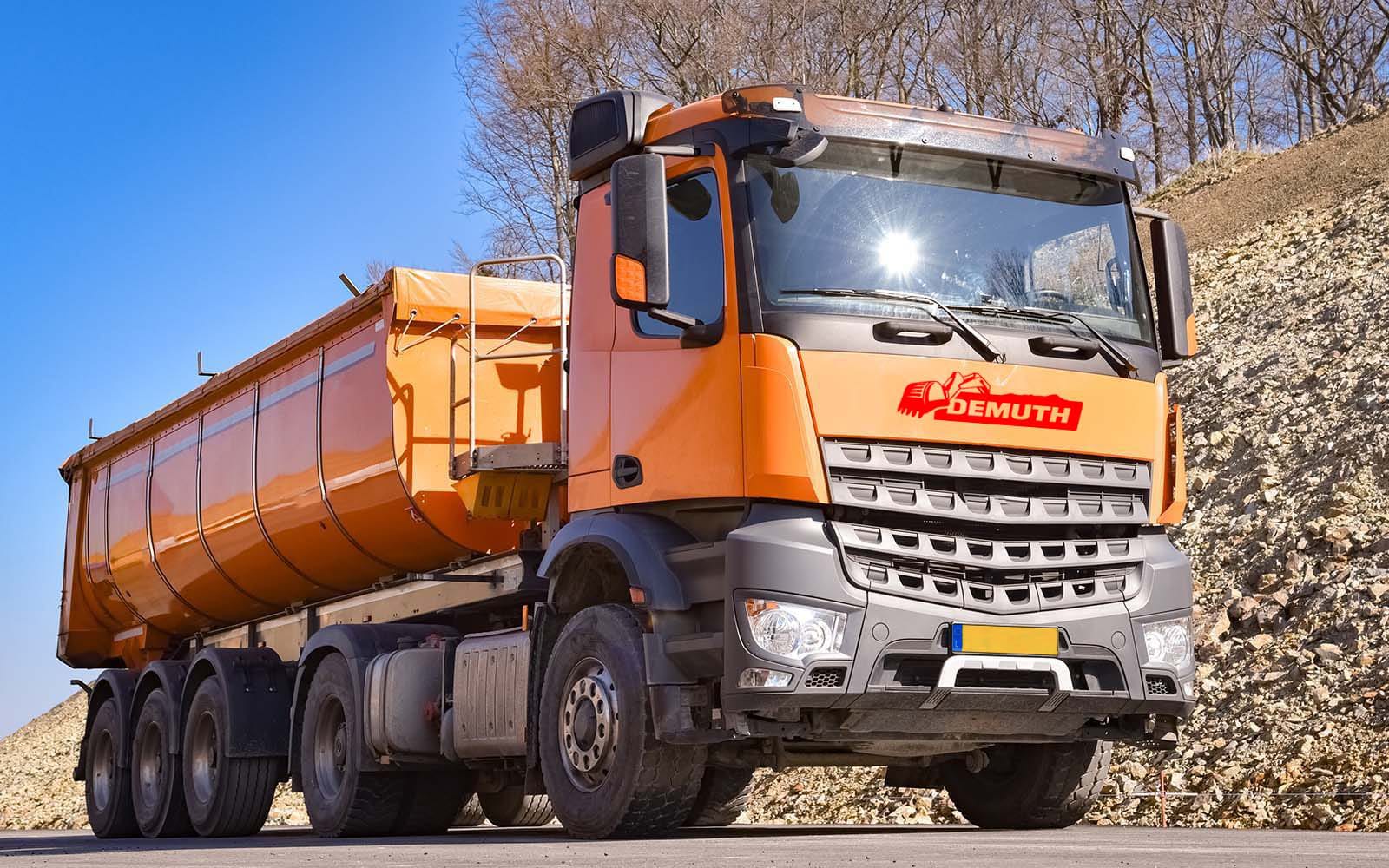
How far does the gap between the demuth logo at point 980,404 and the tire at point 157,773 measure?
8244 millimetres

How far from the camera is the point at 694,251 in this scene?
8023mm

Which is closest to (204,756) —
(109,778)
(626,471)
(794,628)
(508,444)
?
(109,778)

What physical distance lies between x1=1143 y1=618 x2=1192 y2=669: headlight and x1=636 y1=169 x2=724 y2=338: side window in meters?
2.59

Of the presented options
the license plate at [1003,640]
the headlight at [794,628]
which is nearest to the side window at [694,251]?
the headlight at [794,628]

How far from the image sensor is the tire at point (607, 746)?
796 cm

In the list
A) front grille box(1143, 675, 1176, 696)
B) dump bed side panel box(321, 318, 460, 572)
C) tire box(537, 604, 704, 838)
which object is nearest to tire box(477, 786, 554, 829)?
dump bed side panel box(321, 318, 460, 572)

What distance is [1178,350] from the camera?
346 inches

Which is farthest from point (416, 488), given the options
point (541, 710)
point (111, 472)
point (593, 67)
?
point (593, 67)

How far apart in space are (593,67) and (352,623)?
2451cm

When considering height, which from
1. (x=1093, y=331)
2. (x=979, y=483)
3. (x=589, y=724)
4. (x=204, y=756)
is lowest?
(x=204, y=756)

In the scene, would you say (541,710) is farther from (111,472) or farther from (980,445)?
(111,472)

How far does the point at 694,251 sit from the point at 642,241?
384 mm

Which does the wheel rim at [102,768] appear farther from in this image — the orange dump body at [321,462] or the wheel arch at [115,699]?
the orange dump body at [321,462]

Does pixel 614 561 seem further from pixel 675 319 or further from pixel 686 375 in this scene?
pixel 675 319
